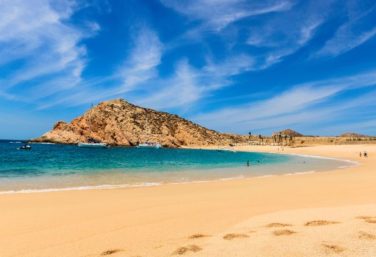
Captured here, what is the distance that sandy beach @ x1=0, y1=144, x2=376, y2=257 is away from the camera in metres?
6.96

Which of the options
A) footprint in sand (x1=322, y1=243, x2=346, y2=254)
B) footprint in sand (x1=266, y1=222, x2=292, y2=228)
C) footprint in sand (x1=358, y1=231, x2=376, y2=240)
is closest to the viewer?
footprint in sand (x1=322, y1=243, x2=346, y2=254)

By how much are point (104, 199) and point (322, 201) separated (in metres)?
8.98

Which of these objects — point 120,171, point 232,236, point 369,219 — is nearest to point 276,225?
point 232,236

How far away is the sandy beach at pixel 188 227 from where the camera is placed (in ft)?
22.8

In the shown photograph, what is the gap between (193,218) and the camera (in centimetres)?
1054

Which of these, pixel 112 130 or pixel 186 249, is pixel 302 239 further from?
pixel 112 130

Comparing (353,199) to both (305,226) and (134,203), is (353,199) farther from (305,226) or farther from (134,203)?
(134,203)

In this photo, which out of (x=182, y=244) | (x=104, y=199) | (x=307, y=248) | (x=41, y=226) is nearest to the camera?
(x=307, y=248)

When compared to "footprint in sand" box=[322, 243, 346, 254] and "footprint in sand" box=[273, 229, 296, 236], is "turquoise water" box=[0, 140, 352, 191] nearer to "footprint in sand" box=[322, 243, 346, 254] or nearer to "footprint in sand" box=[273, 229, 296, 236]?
"footprint in sand" box=[273, 229, 296, 236]

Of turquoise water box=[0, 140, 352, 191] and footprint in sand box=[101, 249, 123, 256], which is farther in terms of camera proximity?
turquoise water box=[0, 140, 352, 191]

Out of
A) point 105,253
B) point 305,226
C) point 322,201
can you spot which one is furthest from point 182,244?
point 322,201

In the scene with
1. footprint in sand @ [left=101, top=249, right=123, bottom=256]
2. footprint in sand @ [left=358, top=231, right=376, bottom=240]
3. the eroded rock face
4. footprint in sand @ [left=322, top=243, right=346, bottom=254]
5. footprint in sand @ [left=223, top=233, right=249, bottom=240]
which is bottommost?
footprint in sand @ [left=101, top=249, right=123, bottom=256]

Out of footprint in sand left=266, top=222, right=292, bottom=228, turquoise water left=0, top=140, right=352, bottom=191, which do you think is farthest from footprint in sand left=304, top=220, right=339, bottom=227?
turquoise water left=0, top=140, right=352, bottom=191

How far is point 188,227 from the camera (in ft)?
30.5
